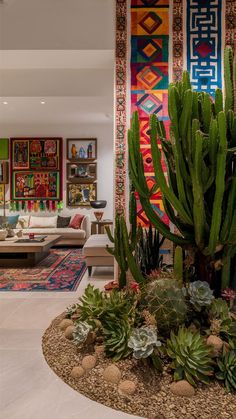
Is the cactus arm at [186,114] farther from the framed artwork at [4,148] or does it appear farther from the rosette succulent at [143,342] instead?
the framed artwork at [4,148]

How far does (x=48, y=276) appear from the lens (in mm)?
4707

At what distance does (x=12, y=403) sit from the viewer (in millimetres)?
1640

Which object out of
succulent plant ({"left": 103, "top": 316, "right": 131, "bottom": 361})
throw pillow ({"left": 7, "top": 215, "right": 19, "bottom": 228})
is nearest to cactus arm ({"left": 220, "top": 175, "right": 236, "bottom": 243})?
succulent plant ({"left": 103, "top": 316, "right": 131, "bottom": 361})

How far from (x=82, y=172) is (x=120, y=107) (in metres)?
4.99

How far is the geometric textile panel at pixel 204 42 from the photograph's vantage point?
3330mm

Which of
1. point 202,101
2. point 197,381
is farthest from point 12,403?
point 202,101

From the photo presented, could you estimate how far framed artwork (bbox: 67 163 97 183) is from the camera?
828cm

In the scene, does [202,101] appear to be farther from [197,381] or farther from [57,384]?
[57,384]

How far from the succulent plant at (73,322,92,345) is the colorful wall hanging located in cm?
650

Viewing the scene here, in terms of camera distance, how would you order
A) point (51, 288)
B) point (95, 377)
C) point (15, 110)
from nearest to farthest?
point (95, 377) → point (51, 288) → point (15, 110)

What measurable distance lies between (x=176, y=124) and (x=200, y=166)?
1.07 feet

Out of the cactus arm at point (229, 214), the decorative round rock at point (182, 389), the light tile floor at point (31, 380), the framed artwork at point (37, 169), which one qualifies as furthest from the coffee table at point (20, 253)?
the decorative round rock at point (182, 389)

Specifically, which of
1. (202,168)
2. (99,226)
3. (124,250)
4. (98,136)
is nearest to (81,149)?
(98,136)

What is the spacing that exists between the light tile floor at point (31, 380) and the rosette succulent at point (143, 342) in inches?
11.2
